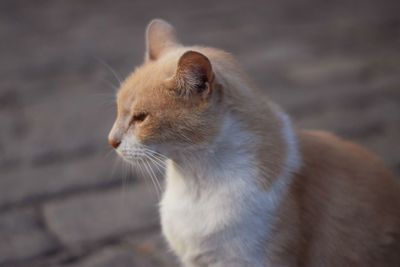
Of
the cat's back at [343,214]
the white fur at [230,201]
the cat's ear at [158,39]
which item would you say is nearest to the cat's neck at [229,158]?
the white fur at [230,201]

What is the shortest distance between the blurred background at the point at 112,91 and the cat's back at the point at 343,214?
0.68 meters

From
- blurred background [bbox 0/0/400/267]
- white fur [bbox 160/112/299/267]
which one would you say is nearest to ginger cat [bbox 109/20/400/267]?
white fur [bbox 160/112/299/267]

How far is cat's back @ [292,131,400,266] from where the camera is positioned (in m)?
1.86

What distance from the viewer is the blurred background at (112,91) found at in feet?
8.28

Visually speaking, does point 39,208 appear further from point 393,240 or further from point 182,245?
point 393,240

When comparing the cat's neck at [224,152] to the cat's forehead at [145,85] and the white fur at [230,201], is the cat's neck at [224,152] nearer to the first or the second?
the white fur at [230,201]

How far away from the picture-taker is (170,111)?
5.80 ft

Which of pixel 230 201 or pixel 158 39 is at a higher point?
pixel 158 39

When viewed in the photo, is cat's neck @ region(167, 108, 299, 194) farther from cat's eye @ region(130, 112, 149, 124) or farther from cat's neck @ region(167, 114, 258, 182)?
cat's eye @ region(130, 112, 149, 124)

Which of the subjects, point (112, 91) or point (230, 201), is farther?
point (112, 91)

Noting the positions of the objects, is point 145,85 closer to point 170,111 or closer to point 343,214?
point 170,111

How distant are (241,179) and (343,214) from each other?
0.32m

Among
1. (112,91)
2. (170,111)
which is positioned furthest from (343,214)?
(112,91)

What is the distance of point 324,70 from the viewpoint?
13.1 feet
